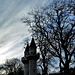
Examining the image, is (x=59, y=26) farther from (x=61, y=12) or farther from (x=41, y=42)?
(x=41, y=42)

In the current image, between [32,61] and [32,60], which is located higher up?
[32,60]

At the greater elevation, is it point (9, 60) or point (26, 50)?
point (9, 60)

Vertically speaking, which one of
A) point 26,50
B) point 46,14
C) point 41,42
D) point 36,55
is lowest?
point 36,55

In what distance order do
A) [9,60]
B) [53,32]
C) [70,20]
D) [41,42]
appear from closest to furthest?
[70,20]
[53,32]
[41,42]
[9,60]

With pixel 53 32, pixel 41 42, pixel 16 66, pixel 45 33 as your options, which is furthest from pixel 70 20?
pixel 16 66

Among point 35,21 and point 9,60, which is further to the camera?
point 9,60

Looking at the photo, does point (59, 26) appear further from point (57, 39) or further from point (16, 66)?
point (16, 66)

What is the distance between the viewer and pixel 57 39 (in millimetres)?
21047

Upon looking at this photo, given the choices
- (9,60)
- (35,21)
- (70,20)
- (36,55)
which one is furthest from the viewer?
(9,60)

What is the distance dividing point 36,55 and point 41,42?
27.9 feet

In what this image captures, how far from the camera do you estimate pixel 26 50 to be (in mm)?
23391

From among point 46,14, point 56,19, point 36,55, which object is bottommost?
point 36,55

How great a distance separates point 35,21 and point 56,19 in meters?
4.43

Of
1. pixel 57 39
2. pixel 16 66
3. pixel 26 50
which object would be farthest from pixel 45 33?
pixel 16 66
